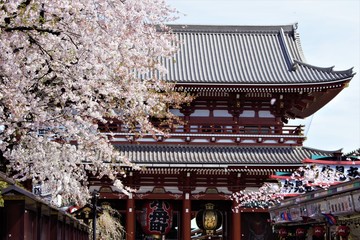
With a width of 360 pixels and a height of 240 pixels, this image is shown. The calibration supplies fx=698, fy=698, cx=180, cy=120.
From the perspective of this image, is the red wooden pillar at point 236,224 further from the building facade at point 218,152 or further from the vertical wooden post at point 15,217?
the vertical wooden post at point 15,217

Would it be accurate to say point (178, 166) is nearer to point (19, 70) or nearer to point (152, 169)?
point (152, 169)

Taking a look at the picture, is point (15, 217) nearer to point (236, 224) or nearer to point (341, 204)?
point (341, 204)

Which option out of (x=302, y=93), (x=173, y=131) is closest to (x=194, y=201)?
(x=173, y=131)

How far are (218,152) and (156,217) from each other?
4.02 metres

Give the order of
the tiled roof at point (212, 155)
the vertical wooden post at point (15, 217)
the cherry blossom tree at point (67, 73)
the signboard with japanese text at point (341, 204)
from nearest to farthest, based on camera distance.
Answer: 1. the vertical wooden post at point (15, 217)
2. the cherry blossom tree at point (67, 73)
3. the signboard with japanese text at point (341, 204)
4. the tiled roof at point (212, 155)

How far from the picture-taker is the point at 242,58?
115ft

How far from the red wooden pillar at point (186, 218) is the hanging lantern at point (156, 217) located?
101cm

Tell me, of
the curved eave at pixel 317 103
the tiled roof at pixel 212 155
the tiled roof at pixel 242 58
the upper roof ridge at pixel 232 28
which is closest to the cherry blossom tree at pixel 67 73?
the tiled roof at pixel 212 155

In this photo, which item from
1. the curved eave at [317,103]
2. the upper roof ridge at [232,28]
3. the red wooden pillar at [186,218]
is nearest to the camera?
the red wooden pillar at [186,218]

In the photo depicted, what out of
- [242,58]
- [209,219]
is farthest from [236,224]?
[242,58]

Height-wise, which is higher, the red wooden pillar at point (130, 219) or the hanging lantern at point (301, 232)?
the red wooden pillar at point (130, 219)

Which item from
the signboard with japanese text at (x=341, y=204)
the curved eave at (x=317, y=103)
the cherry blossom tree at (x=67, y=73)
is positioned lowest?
the signboard with japanese text at (x=341, y=204)

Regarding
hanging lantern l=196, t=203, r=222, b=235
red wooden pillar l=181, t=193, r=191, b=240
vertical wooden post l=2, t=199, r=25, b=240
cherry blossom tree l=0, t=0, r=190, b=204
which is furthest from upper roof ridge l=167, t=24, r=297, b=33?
vertical wooden post l=2, t=199, r=25, b=240

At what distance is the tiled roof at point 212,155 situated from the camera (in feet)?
96.1
